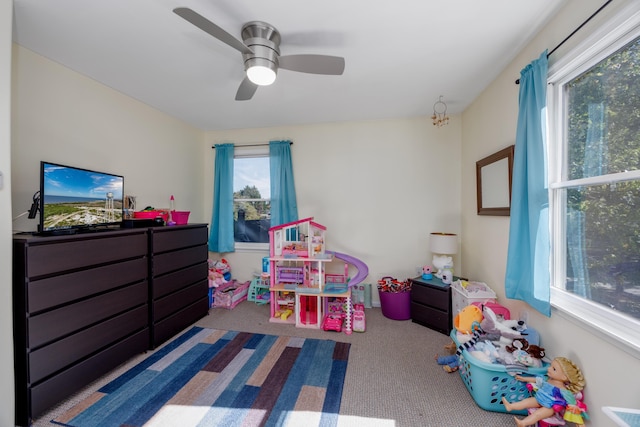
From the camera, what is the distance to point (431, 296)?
2.64m

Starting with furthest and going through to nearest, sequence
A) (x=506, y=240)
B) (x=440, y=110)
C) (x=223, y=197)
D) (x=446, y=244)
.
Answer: (x=223, y=197) < (x=440, y=110) < (x=446, y=244) < (x=506, y=240)

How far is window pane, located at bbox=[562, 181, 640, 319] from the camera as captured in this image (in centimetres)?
116

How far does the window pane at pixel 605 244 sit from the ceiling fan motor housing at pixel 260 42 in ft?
6.75

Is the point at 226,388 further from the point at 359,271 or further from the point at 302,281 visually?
the point at 359,271

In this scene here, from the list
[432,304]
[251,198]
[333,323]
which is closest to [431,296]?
[432,304]

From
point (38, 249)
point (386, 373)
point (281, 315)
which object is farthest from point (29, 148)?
point (386, 373)

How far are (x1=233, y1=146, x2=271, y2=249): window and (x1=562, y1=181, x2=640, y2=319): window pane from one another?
3.14 m

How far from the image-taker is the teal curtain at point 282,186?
11.1ft

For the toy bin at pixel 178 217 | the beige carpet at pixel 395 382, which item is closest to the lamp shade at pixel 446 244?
the beige carpet at pixel 395 382

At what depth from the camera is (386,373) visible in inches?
76.2

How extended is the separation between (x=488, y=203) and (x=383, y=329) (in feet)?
5.45

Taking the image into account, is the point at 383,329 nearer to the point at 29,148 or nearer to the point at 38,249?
the point at 38,249

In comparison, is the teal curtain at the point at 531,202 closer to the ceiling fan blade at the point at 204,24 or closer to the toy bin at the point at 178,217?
the ceiling fan blade at the point at 204,24

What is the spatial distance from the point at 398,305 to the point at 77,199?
3147mm
